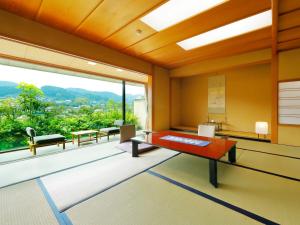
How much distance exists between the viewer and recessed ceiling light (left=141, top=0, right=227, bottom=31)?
84.9 inches

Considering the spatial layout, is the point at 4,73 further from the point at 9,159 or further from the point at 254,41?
the point at 254,41

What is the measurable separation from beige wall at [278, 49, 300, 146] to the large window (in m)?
4.63

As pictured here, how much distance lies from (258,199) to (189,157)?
144 centimetres

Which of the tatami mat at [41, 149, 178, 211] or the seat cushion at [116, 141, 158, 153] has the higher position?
the seat cushion at [116, 141, 158, 153]

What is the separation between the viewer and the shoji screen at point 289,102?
11.8 ft

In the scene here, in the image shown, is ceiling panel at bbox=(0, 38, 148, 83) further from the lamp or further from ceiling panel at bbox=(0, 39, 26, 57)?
the lamp

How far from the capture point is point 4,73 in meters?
3.65

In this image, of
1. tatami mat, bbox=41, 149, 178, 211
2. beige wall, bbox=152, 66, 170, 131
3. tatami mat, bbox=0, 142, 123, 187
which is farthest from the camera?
beige wall, bbox=152, 66, 170, 131

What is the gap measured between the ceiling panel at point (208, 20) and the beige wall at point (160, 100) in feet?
6.18

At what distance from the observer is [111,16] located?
7.88 feet

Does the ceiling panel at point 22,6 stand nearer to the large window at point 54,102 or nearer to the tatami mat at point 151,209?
the large window at point 54,102

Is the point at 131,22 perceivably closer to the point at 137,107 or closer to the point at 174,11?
the point at 174,11

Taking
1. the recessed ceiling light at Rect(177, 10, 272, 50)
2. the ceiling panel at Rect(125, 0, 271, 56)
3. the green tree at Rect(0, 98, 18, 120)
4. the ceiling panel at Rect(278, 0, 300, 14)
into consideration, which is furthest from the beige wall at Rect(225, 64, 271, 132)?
the green tree at Rect(0, 98, 18, 120)

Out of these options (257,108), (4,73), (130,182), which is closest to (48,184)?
(130,182)
